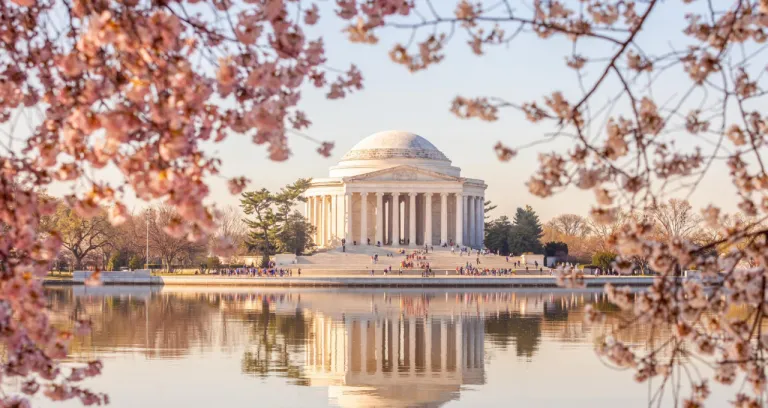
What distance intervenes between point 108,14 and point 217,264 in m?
92.3

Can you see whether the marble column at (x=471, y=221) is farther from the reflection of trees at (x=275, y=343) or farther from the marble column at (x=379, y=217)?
the reflection of trees at (x=275, y=343)

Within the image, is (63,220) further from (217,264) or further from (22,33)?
(22,33)

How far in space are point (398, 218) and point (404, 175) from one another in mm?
4307

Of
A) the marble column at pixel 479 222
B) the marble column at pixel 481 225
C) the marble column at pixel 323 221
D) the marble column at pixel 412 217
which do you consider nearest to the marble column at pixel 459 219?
the marble column at pixel 412 217

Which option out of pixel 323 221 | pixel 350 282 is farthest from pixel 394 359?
pixel 323 221

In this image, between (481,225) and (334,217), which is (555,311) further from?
(481,225)

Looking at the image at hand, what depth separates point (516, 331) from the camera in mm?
39688

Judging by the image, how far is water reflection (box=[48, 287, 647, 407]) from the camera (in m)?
27.9

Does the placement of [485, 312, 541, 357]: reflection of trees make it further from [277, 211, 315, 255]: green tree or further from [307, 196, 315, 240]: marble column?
[307, 196, 315, 240]: marble column

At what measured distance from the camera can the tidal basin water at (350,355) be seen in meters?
24.9

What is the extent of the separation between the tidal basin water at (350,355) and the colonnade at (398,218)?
219 feet

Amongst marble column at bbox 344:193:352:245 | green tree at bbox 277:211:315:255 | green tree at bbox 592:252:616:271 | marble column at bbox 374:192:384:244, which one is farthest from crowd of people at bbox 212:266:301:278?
marble column at bbox 374:192:384:244

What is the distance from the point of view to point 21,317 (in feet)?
29.9

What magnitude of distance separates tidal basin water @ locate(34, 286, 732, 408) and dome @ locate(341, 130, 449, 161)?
243 ft
